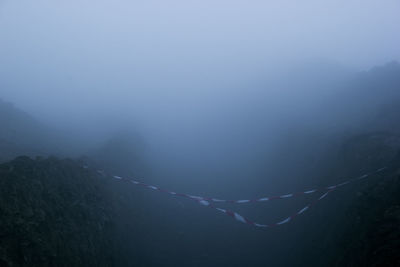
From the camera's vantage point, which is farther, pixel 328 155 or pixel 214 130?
pixel 214 130

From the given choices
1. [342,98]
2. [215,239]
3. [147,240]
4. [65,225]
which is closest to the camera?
[65,225]

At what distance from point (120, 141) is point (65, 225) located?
42.0 ft

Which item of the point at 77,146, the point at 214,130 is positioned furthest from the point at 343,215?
the point at 214,130

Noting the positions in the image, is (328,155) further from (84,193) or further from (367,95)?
(367,95)

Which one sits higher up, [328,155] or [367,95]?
[367,95]

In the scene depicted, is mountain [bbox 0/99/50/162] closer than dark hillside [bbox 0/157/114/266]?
No

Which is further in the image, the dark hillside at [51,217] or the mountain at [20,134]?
the mountain at [20,134]

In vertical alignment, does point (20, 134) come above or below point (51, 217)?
above

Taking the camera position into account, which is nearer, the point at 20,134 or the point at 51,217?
the point at 51,217

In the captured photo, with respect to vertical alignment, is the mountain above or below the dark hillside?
above

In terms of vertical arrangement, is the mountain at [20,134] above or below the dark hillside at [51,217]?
above

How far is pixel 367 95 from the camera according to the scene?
27031 millimetres

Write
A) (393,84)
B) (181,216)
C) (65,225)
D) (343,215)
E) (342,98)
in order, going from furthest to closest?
(342,98) < (393,84) < (181,216) < (343,215) < (65,225)

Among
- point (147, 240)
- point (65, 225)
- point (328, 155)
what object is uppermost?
point (328, 155)
